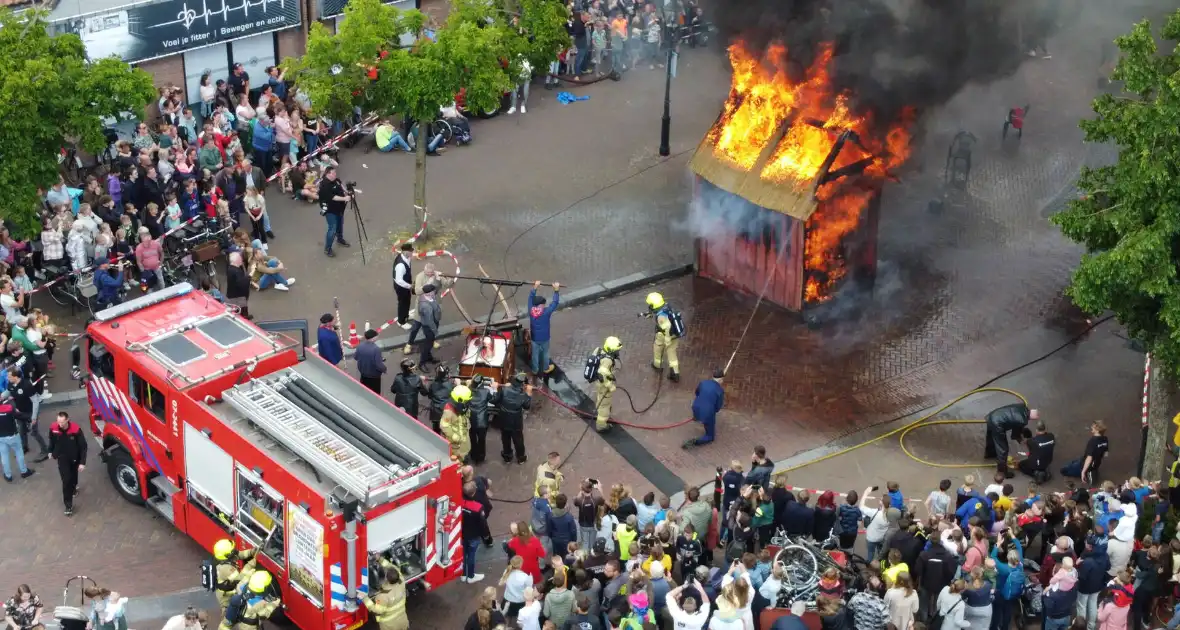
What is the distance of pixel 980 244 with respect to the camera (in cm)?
2495

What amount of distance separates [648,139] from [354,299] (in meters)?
8.58

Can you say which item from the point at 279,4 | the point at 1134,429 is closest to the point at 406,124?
the point at 279,4

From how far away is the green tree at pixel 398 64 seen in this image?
872 inches

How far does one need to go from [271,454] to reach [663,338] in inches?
275

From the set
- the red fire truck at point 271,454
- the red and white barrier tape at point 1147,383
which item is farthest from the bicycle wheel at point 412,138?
the red and white barrier tape at point 1147,383

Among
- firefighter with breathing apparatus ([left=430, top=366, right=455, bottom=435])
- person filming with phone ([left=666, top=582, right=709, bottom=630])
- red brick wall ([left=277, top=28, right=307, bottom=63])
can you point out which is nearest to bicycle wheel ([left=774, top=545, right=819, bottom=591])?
person filming with phone ([left=666, top=582, right=709, bottom=630])

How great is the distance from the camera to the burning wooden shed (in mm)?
21625

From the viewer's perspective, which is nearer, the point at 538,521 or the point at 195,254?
the point at 538,521

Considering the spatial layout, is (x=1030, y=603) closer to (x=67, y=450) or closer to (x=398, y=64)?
(x=67, y=450)

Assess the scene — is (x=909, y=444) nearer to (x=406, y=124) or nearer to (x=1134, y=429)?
(x=1134, y=429)

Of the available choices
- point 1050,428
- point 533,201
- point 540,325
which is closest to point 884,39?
point 1050,428

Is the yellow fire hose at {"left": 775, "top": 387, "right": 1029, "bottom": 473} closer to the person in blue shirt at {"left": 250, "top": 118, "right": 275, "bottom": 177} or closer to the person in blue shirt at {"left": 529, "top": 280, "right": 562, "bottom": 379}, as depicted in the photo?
the person in blue shirt at {"left": 529, "top": 280, "right": 562, "bottom": 379}

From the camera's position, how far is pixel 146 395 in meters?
16.4

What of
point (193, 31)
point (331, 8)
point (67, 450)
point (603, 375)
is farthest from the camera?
point (331, 8)
